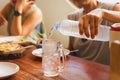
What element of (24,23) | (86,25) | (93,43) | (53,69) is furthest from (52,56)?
(24,23)

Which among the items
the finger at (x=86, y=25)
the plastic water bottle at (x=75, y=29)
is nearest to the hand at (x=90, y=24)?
the finger at (x=86, y=25)

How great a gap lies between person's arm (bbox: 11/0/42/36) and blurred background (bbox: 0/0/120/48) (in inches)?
23.4

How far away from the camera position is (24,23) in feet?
7.21

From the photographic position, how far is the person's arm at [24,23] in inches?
84.3

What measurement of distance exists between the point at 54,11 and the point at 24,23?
29.5 inches

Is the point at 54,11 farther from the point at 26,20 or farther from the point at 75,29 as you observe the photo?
the point at 75,29

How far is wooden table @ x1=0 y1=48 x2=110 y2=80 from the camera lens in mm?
953

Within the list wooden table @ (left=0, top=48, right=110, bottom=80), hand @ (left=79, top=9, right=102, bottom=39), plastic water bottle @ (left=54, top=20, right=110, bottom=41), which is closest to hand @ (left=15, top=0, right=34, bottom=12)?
plastic water bottle @ (left=54, top=20, right=110, bottom=41)

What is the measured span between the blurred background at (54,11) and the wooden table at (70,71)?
1488 millimetres

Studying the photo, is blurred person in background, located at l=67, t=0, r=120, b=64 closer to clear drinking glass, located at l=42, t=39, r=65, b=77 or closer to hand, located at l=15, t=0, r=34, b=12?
clear drinking glass, located at l=42, t=39, r=65, b=77

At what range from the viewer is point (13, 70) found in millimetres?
1015

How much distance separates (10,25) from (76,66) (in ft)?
4.60

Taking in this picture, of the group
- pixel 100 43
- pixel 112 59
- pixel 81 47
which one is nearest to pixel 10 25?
pixel 81 47

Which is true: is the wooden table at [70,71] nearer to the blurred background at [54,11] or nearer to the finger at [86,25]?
the finger at [86,25]
